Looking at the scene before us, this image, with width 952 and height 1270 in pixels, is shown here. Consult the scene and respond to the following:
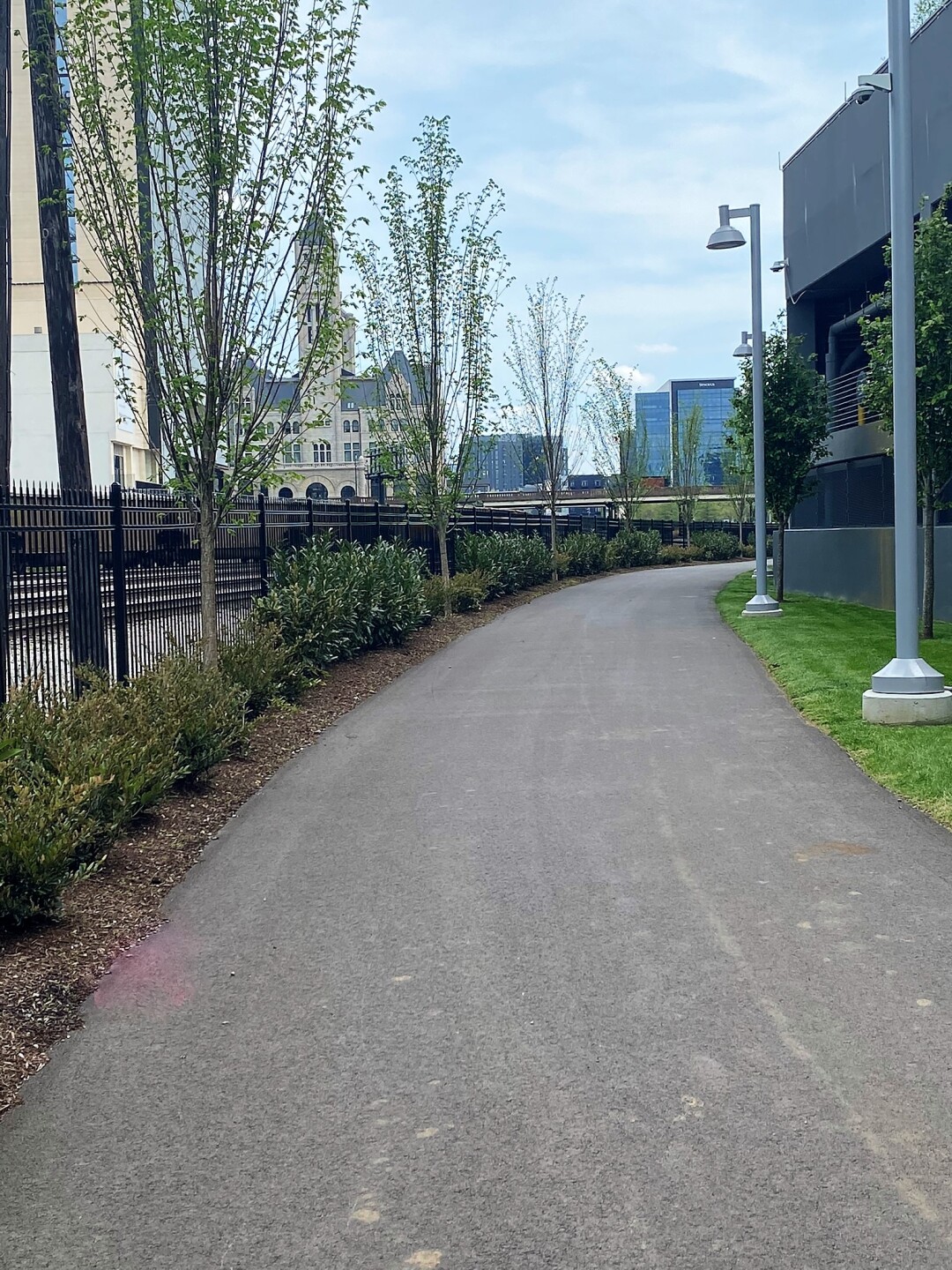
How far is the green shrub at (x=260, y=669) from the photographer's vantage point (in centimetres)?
1254

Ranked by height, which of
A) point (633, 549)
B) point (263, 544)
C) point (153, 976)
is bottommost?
point (153, 976)

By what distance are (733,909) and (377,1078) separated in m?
2.41

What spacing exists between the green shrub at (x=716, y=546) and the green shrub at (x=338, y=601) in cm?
3802

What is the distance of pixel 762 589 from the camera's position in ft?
77.9

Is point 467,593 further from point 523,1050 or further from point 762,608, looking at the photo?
point 523,1050

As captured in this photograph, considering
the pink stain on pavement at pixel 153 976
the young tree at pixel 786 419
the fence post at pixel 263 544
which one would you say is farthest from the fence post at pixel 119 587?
the young tree at pixel 786 419

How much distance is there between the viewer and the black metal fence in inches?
395

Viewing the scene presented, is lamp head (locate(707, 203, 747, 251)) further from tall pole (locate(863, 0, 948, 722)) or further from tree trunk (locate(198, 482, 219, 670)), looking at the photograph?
tree trunk (locate(198, 482, 219, 670))

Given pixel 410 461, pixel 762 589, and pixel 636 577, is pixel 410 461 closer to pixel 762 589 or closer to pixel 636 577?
pixel 762 589

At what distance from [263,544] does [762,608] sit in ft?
34.3

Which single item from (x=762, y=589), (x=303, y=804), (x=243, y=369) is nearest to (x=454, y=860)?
(x=303, y=804)

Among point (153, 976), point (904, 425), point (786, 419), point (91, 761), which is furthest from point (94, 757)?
point (786, 419)

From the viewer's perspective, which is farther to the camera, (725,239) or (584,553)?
(584,553)

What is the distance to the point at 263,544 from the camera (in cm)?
1667
